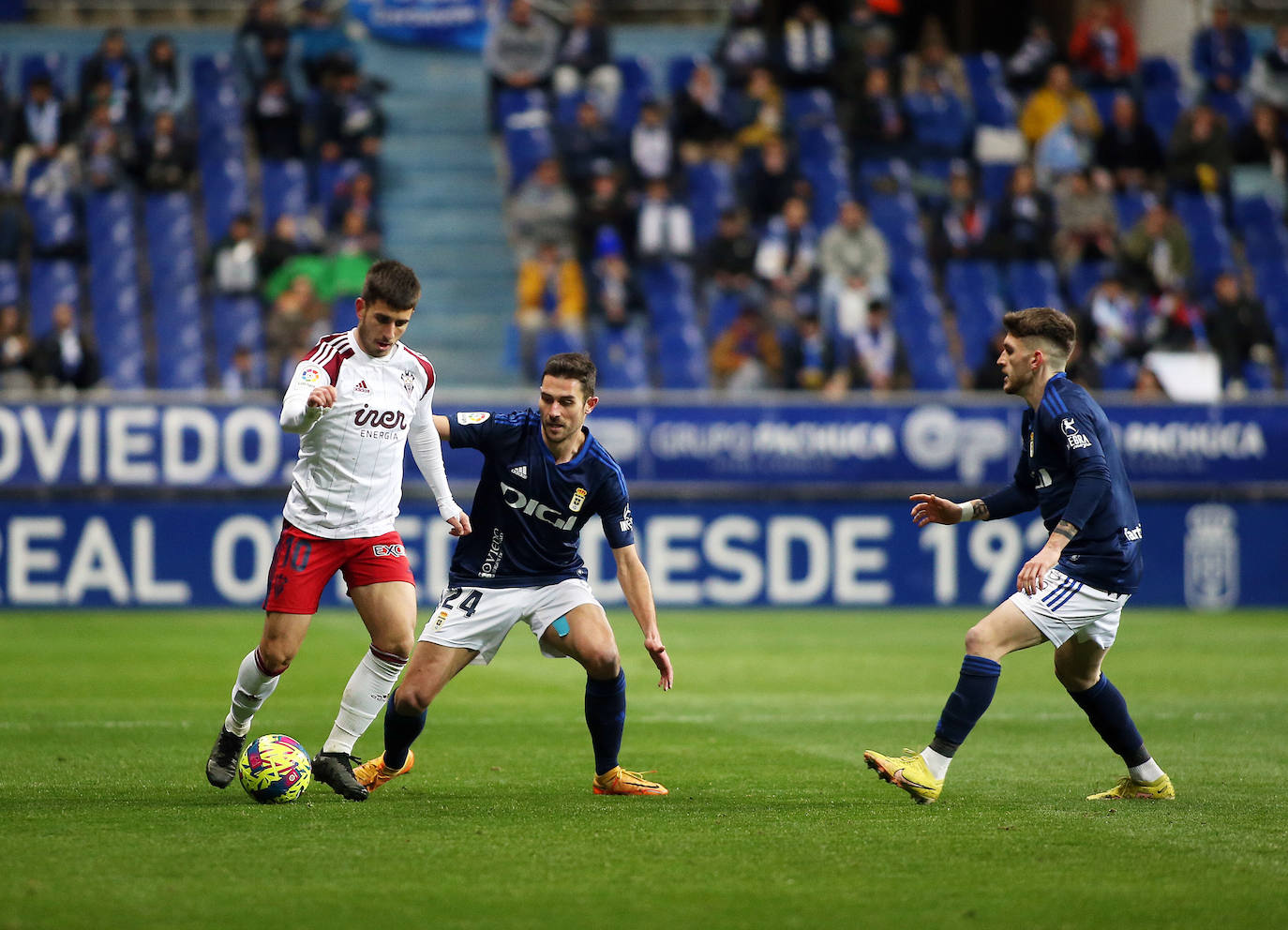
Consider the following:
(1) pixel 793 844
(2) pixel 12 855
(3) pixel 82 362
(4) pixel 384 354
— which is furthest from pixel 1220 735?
(3) pixel 82 362

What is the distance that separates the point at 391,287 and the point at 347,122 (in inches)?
589

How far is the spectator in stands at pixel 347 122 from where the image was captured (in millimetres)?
20891

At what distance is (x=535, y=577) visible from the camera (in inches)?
281

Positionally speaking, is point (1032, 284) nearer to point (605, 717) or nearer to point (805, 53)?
point (805, 53)

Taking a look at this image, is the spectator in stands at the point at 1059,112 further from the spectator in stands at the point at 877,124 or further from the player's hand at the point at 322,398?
the player's hand at the point at 322,398

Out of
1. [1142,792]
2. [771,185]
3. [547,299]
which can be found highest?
[771,185]

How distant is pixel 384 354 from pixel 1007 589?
453 inches

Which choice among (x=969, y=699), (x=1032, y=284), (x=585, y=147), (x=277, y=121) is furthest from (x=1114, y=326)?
(x=969, y=699)

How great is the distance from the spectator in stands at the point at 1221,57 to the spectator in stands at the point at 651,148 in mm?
8756

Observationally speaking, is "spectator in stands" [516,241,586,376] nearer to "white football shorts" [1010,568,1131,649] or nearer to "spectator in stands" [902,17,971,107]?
"spectator in stands" [902,17,971,107]

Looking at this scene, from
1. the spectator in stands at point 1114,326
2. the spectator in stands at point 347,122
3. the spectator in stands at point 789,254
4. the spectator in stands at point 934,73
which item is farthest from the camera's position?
the spectator in stands at point 934,73

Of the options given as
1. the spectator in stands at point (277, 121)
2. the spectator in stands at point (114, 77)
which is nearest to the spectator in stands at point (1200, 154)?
the spectator in stands at point (277, 121)

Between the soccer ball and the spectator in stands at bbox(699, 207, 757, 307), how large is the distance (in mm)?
13620

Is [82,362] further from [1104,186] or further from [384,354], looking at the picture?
[1104,186]
